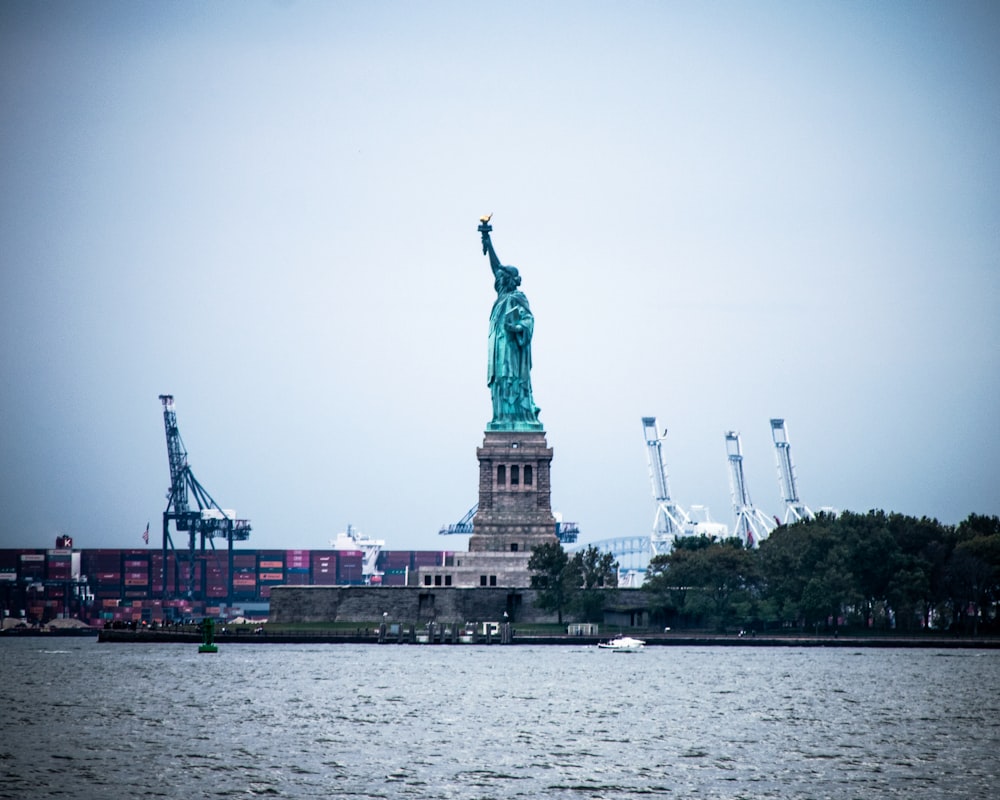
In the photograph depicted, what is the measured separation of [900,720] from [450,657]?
64772 mm

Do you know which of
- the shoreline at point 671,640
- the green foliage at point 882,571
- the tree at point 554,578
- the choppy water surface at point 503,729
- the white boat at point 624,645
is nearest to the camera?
the choppy water surface at point 503,729

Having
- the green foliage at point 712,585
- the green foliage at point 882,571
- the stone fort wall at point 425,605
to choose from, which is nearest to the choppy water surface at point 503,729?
the green foliage at point 882,571

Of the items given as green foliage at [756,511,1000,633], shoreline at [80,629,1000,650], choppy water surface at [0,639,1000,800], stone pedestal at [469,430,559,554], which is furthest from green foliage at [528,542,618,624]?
choppy water surface at [0,639,1000,800]

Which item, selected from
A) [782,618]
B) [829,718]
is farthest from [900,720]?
[782,618]

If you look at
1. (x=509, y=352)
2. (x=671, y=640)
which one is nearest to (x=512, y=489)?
(x=509, y=352)

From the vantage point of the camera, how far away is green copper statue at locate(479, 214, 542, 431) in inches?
7333

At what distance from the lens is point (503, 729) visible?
87750 millimetres

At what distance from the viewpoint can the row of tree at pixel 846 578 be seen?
165 meters

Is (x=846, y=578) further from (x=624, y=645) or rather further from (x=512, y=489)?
(x=512, y=489)

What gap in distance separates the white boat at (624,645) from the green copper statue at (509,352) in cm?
A: 2810

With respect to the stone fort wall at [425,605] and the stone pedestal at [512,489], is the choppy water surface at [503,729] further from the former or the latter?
the stone pedestal at [512,489]

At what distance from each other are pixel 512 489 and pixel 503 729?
98.6m

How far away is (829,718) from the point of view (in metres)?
94.2

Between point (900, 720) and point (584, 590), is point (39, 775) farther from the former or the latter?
point (584, 590)
